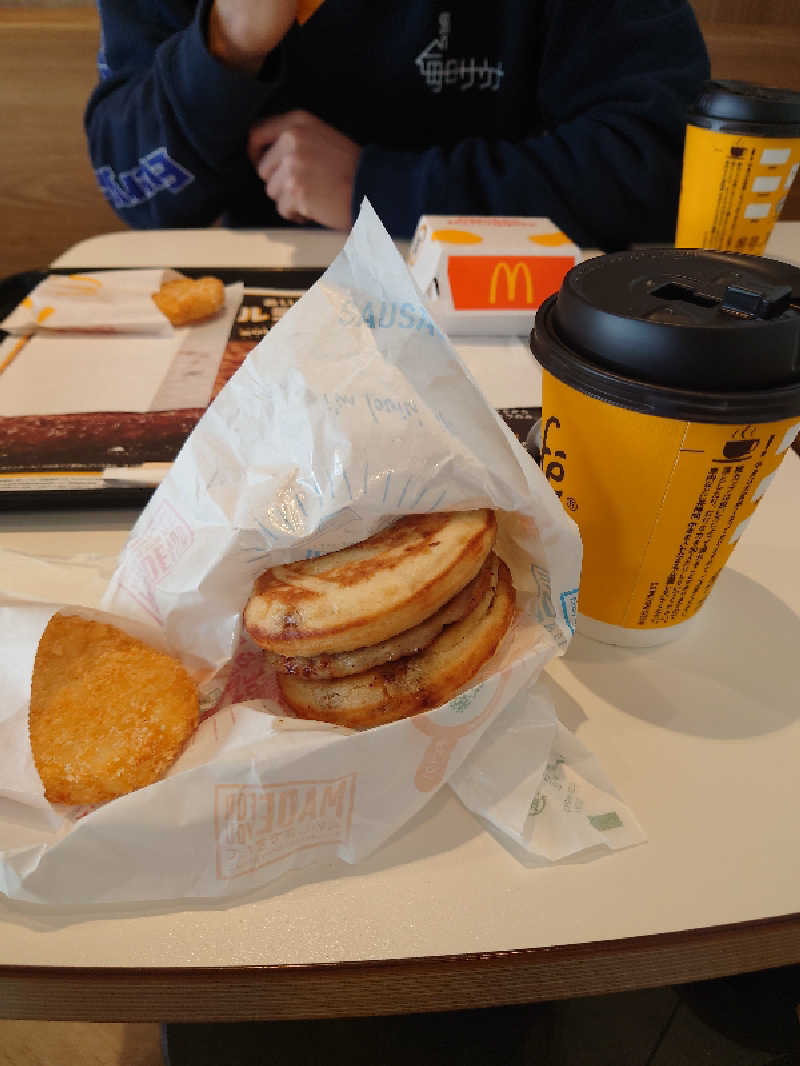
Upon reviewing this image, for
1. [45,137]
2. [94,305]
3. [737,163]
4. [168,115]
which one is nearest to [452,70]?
[168,115]

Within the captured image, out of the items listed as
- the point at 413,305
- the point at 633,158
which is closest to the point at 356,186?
the point at 633,158

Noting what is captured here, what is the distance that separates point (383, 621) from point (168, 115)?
4.25 feet

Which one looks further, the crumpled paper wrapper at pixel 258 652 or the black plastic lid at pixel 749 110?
the black plastic lid at pixel 749 110

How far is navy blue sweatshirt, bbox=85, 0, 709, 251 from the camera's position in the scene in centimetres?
137

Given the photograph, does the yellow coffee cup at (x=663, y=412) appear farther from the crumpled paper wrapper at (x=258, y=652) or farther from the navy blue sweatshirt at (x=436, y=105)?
the navy blue sweatshirt at (x=436, y=105)

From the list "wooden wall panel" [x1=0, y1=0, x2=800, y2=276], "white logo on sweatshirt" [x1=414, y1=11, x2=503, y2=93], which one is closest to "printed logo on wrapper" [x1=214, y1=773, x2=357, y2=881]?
"white logo on sweatshirt" [x1=414, y1=11, x2=503, y2=93]

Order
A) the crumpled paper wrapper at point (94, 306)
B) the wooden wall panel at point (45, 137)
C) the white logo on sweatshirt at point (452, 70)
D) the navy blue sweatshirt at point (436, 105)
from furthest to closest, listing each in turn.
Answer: the wooden wall panel at point (45, 137) < the white logo on sweatshirt at point (452, 70) < the navy blue sweatshirt at point (436, 105) < the crumpled paper wrapper at point (94, 306)

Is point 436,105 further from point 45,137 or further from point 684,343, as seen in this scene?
point 45,137

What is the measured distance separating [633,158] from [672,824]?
126 cm

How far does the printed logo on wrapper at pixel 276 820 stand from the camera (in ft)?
1.48

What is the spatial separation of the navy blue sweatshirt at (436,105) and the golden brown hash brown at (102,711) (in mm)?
1094

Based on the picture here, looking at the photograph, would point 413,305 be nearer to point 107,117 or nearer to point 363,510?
point 363,510

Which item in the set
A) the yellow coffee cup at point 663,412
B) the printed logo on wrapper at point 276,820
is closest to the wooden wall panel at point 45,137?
the yellow coffee cup at point 663,412

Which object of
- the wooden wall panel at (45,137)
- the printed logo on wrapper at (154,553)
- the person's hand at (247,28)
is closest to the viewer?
the printed logo on wrapper at (154,553)
